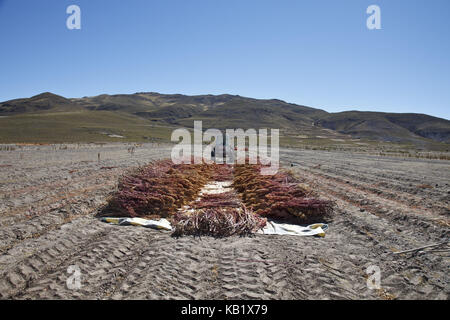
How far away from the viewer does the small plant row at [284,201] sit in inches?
242

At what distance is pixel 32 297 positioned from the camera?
9.31 ft

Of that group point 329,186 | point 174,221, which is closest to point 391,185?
point 329,186

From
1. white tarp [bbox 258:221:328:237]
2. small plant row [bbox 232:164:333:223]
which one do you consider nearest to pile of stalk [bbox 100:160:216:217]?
small plant row [bbox 232:164:333:223]

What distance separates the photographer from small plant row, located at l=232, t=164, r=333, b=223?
6.14m

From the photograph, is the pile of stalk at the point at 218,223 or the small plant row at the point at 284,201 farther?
the small plant row at the point at 284,201

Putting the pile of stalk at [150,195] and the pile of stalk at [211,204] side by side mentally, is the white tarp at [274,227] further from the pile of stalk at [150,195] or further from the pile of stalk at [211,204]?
the pile of stalk at [150,195]

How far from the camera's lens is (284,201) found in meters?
6.50

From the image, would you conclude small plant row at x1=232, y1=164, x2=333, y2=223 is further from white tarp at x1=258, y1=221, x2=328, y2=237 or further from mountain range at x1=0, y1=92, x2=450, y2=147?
mountain range at x1=0, y1=92, x2=450, y2=147

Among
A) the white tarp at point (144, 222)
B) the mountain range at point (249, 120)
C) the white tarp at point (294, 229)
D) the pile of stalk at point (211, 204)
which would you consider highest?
the mountain range at point (249, 120)

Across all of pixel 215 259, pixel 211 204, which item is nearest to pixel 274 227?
pixel 211 204

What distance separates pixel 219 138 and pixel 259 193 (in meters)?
12.3

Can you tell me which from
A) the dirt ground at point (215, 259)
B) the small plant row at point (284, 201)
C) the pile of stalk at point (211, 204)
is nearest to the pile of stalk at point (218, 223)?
the pile of stalk at point (211, 204)

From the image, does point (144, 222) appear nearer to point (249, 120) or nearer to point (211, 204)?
point (211, 204)

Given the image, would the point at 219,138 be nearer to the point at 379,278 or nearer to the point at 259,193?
the point at 259,193
